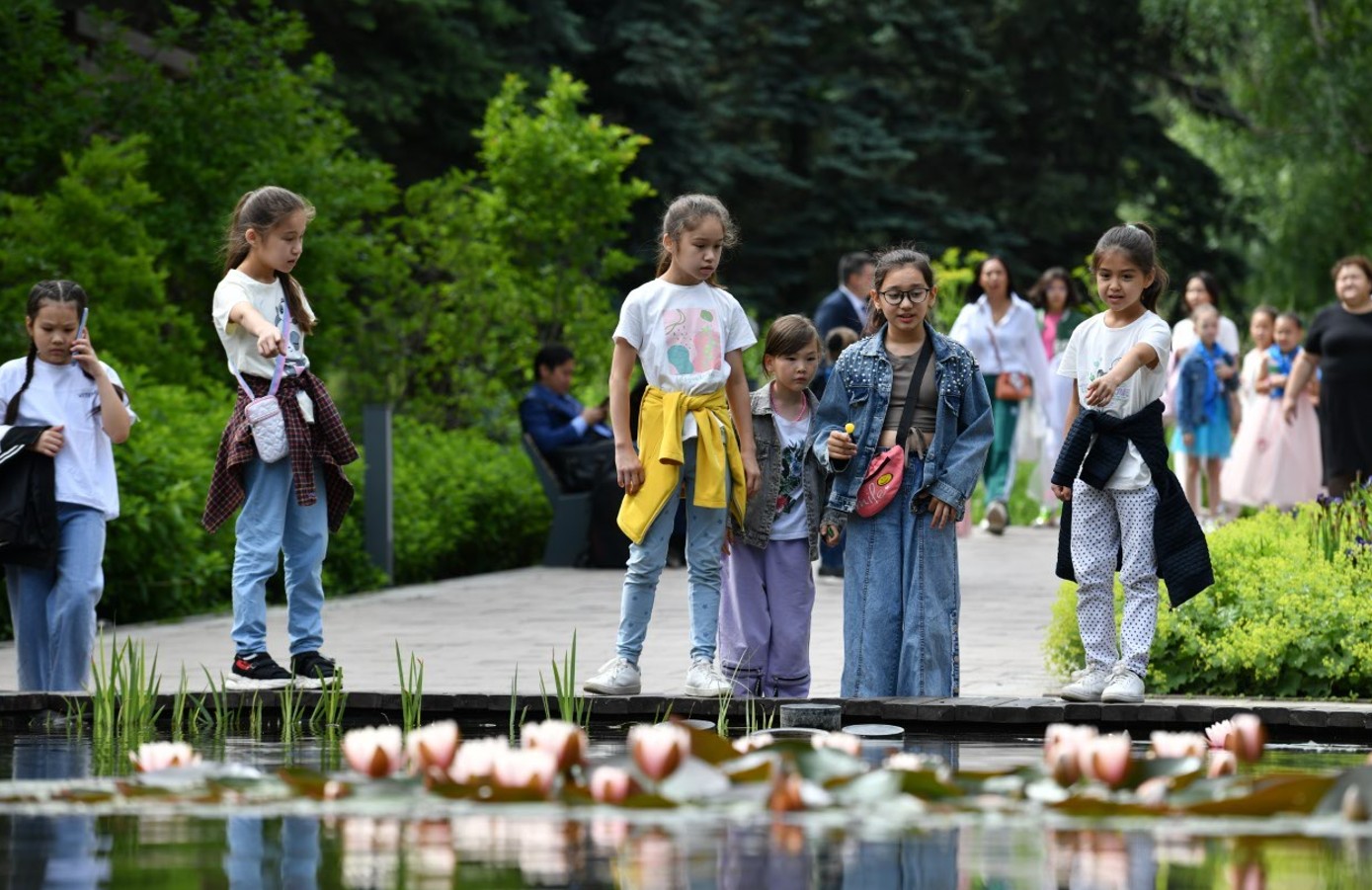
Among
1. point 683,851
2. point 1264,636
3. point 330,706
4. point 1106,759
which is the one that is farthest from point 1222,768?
point 1264,636

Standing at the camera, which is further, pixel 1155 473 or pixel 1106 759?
pixel 1155 473

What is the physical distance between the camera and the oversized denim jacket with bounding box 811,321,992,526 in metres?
7.34

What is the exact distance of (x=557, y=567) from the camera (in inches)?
595

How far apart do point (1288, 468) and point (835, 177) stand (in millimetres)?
16499

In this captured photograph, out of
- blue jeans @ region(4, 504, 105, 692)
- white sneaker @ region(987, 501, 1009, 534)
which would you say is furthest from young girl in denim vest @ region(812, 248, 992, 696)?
white sneaker @ region(987, 501, 1009, 534)

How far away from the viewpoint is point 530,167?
1917 cm

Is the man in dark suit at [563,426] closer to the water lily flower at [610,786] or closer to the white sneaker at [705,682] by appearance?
the white sneaker at [705,682]

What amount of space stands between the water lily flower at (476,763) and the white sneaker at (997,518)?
12.6 meters

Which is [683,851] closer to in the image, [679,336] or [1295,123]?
[679,336]

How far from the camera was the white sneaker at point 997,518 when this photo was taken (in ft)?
53.4

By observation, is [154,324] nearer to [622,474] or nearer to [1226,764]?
[622,474]

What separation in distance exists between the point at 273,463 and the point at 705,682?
1.66 meters

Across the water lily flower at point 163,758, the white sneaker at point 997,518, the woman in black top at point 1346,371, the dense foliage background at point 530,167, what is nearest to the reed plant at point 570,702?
the water lily flower at point 163,758

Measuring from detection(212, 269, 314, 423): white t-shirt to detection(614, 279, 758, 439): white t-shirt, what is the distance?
109cm
